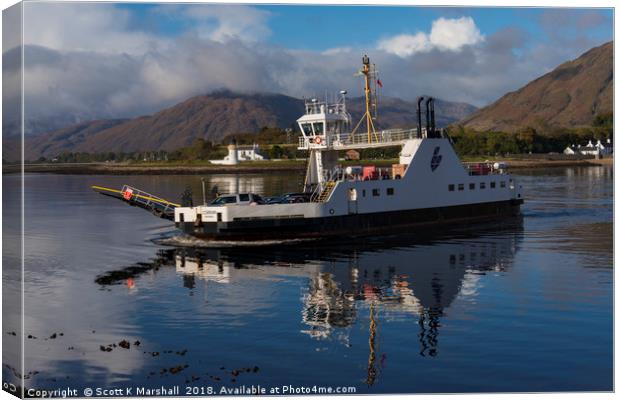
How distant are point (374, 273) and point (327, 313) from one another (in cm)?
813

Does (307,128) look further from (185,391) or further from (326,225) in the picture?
(185,391)

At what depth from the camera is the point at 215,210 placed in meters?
41.7

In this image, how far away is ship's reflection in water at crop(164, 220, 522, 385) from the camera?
78.4ft

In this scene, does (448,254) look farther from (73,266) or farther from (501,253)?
(73,266)

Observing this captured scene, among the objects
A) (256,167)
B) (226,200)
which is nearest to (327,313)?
(226,200)

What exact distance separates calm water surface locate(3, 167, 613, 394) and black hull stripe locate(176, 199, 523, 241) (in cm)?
159

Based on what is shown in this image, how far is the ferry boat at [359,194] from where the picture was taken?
42156mm

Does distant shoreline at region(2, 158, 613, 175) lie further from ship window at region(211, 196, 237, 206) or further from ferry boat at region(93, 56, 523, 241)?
ship window at region(211, 196, 237, 206)

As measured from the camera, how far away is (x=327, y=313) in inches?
998

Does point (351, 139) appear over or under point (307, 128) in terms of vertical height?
under

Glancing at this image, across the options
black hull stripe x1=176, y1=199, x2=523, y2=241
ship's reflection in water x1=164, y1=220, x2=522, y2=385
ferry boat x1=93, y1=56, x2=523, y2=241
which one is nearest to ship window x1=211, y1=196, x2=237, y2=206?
ferry boat x1=93, y1=56, x2=523, y2=241

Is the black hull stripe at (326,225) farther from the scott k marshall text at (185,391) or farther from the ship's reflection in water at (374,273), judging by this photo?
the scott k marshall text at (185,391)

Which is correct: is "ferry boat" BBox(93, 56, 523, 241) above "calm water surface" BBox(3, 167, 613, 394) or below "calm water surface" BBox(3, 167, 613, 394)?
above

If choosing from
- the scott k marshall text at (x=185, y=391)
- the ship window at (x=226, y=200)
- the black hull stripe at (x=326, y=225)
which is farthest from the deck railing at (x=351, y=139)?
the scott k marshall text at (x=185, y=391)
